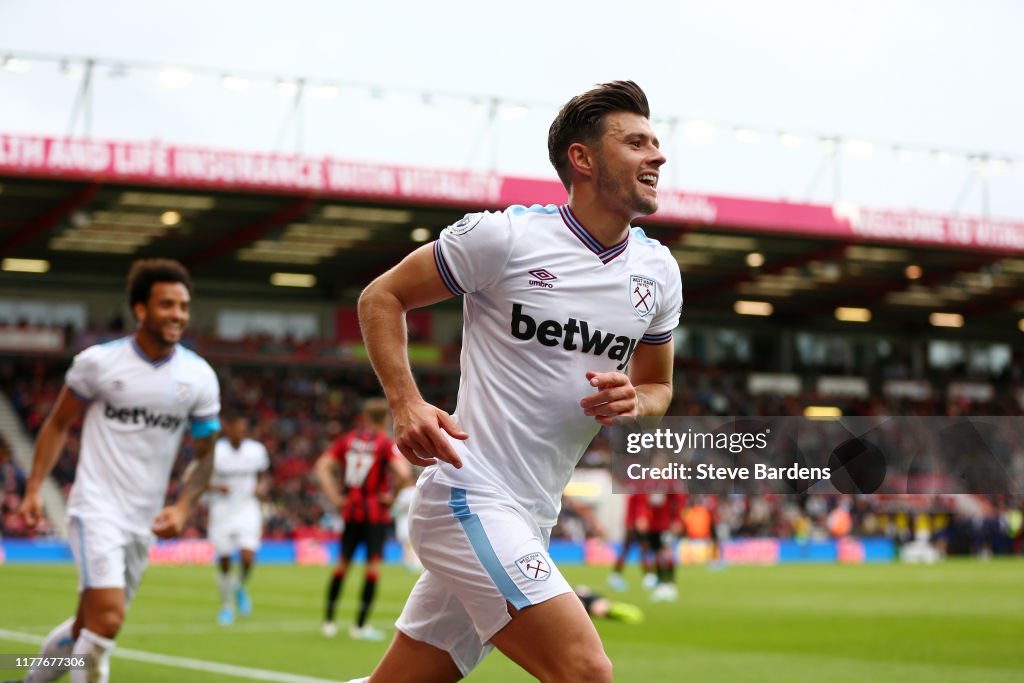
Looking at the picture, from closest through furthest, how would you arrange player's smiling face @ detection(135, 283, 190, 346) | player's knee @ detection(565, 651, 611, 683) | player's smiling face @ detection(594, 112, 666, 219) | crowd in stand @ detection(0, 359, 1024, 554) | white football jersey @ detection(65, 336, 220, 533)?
player's knee @ detection(565, 651, 611, 683), player's smiling face @ detection(594, 112, 666, 219), white football jersey @ detection(65, 336, 220, 533), player's smiling face @ detection(135, 283, 190, 346), crowd in stand @ detection(0, 359, 1024, 554)

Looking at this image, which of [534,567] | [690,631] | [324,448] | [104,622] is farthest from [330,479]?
[324,448]

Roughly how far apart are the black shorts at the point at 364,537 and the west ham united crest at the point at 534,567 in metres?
9.95

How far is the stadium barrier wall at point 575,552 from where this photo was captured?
105 feet

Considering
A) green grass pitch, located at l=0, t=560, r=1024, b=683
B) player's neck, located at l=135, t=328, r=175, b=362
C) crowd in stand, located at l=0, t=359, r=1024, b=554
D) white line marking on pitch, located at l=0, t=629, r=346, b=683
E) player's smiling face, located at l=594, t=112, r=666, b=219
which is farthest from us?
crowd in stand, located at l=0, t=359, r=1024, b=554

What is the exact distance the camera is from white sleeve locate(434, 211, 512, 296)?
455 cm

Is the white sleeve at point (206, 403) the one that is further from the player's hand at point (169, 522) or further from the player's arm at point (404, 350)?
the player's arm at point (404, 350)

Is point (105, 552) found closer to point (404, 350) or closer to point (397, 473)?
point (404, 350)

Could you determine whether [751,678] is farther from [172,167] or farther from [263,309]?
[263,309]

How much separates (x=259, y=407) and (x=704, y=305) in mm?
19318

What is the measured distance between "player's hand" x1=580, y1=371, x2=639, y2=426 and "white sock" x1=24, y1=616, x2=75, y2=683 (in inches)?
157

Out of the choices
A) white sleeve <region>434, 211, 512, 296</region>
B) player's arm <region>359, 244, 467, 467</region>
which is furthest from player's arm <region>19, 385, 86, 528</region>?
white sleeve <region>434, 211, 512, 296</region>

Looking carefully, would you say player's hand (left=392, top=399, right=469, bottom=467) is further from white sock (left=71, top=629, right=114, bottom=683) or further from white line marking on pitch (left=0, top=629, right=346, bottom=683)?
white line marking on pitch (left=0, top=629, right=346, bottom=683)

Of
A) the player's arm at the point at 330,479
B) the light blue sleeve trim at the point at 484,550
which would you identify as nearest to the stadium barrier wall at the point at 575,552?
the player's arm at the point at 330,479

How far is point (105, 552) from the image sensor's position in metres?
7.02
